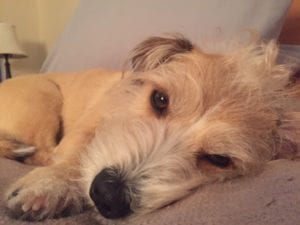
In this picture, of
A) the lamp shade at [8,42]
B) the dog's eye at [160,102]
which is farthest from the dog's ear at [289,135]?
the lamp shade at [8,42]

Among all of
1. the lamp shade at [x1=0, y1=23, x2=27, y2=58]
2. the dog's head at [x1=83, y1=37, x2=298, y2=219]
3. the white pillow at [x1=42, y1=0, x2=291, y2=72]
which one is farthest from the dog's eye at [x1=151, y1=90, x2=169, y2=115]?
the lamp shade at [x1=0, y1=23, x2=27, y2=58]

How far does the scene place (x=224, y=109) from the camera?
1217 millimetres

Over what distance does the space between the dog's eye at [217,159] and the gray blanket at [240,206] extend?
0.17m

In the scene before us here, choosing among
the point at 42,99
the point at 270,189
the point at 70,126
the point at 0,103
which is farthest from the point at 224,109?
the point at 0,103

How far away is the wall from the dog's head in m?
3.12

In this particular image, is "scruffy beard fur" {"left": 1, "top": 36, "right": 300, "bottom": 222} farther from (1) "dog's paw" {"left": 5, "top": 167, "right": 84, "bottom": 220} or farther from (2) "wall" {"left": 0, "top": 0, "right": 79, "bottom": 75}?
(2) "wall" {"left": 0, "top": 0, "right": 79, "bottom": 75}

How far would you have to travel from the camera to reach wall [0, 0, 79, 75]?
169 inches

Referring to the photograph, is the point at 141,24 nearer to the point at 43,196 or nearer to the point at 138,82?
the point at 138,82

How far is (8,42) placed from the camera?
363 centimetres

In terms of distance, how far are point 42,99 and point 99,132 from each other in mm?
675

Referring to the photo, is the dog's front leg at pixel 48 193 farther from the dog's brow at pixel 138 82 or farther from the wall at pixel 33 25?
the wall at pixel 33 25

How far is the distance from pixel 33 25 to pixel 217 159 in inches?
146

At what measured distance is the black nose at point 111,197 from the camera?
99 centimetres

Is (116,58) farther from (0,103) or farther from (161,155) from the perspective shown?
(161,155)
